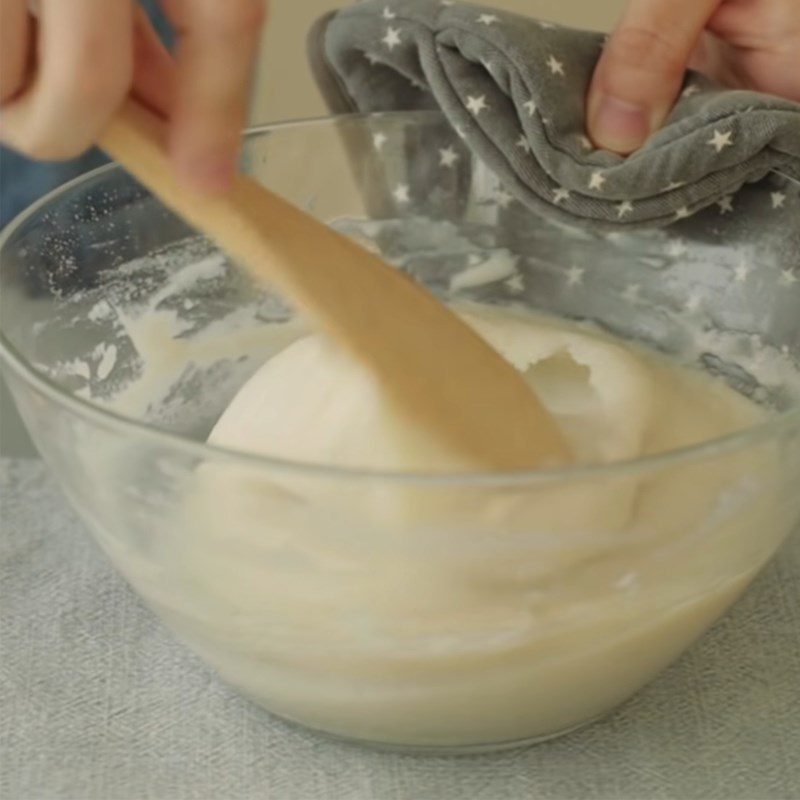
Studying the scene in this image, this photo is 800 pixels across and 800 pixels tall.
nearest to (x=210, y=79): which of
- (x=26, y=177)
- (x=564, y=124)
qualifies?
(x=564, y=124)

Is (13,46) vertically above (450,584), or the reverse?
(13,46)

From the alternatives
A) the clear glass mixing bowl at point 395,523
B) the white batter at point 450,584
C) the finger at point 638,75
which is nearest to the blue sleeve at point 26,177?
the clear glass mixing bowl at point 395,523

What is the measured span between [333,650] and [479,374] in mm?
145

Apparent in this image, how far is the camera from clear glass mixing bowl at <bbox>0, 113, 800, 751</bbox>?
473mm

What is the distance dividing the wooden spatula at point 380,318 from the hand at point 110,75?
3 centimetres

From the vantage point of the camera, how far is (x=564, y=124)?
72 centimetres

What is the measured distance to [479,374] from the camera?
0.59 meters

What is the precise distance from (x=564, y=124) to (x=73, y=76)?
1.11 ft

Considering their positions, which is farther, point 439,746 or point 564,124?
point 564,124

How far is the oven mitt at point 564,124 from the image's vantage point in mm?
687

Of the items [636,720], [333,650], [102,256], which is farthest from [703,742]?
[102,256]

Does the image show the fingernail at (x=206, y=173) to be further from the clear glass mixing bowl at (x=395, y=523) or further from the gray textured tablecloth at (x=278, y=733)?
the gray textured tablecloth at (x=278, y=733)

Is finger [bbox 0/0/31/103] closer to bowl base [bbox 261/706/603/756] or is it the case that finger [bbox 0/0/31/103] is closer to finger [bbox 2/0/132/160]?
finger [bbox 2/0/132/160]

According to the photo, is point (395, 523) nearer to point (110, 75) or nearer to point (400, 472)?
point (400, 472)
